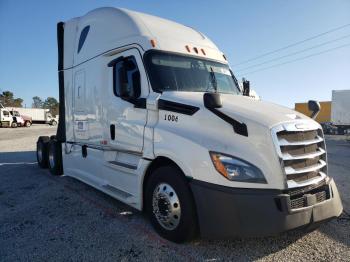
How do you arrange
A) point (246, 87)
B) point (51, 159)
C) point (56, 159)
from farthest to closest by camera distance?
point (51, 159)
point (56, 159)
point (246, 87)

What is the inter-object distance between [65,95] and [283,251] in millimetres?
5988

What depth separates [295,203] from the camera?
3629 mm

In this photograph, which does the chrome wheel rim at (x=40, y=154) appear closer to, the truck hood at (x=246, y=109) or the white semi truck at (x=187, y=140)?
the white semi truck at (x=187, y=140)

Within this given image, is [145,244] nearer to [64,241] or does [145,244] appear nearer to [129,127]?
[64,241]

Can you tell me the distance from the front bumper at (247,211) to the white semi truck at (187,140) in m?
0.01

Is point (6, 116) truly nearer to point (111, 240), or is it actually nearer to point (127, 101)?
point (127, 101)

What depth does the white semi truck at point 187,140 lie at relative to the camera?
11.8ft

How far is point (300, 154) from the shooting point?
12.6 ft

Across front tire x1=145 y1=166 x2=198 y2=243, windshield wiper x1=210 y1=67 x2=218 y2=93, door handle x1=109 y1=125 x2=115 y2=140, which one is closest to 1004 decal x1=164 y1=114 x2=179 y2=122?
front tire x1=145 y1=166 x2=198 y2=243

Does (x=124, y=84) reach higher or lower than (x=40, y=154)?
higher

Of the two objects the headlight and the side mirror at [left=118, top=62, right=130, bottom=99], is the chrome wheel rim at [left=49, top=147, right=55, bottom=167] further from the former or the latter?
the headlight

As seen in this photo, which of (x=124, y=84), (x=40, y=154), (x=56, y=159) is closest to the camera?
(x=124, y=84)

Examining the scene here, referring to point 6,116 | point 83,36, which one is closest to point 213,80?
point 83,36

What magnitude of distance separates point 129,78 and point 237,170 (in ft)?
7.68
